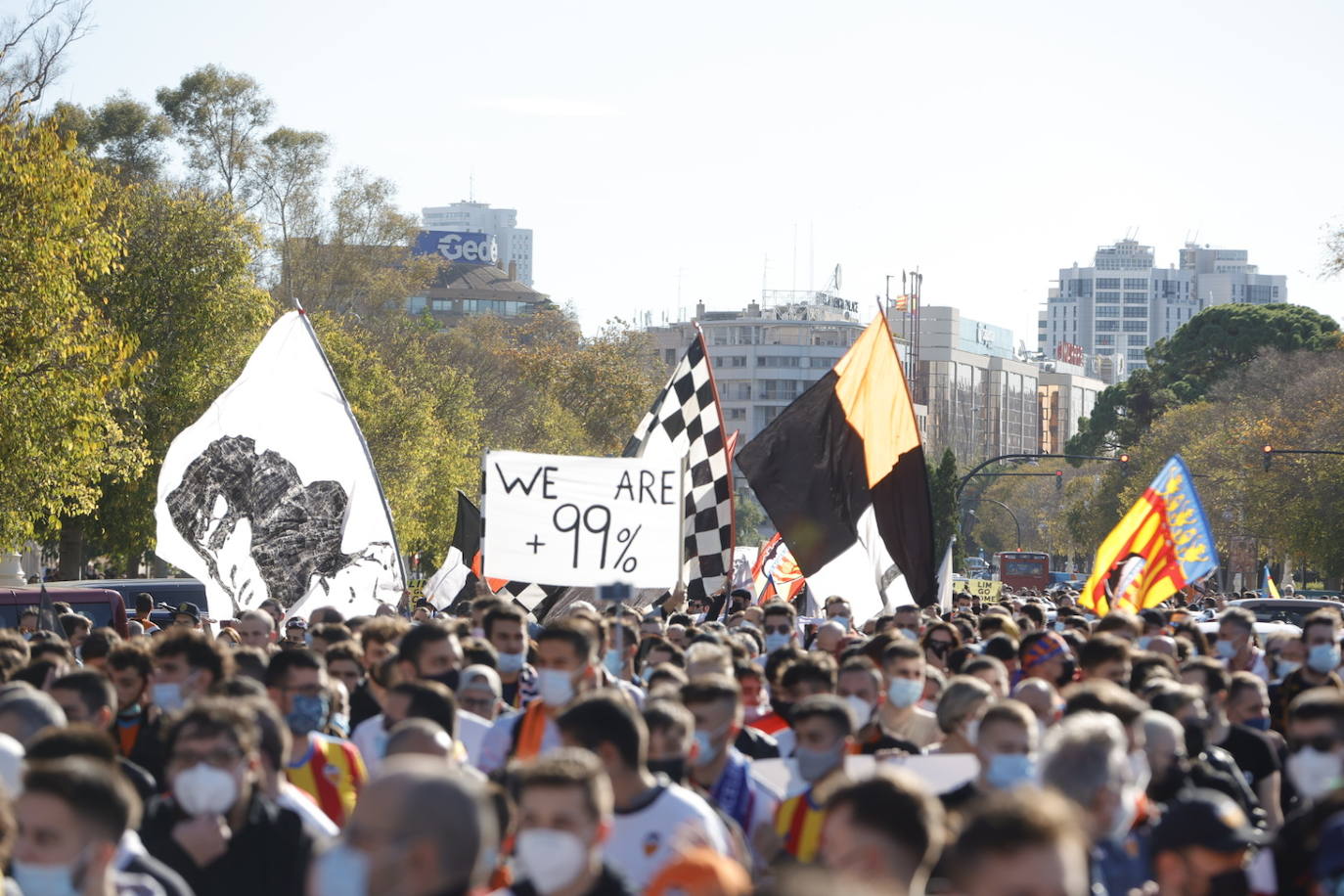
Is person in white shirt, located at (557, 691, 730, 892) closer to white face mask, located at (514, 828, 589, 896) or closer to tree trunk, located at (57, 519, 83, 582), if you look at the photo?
white face mask, located at (514, 828, 589, 896)

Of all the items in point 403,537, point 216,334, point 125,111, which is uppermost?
point 125,111

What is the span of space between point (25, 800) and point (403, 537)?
4296 centimetres

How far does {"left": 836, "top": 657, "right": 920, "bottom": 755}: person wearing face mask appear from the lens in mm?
7844

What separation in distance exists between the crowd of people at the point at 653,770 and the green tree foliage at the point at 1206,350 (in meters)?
86.2

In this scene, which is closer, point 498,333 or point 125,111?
point 125,111

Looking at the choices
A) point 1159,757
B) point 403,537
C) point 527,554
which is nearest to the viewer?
point 1159,757

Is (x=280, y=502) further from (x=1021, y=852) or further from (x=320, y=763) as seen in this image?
(x=1021, y=852)

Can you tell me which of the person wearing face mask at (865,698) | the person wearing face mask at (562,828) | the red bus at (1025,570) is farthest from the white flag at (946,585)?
the red bus at (1025,570)

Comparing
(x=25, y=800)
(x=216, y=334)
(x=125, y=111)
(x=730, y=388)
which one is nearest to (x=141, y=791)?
(x=25, y=800)

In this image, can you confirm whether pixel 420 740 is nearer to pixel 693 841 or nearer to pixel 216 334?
pixel 693 841

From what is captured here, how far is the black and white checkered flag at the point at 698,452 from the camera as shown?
1509cm

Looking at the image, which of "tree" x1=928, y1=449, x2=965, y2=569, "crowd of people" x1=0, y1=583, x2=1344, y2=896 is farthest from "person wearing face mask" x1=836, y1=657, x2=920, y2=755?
"tree" x1=928, y1=449, x2=965, y2=569

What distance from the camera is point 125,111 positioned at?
5238 cm

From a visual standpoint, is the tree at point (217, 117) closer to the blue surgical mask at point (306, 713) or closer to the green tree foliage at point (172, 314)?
the green tree foliage at point (172, 314)
